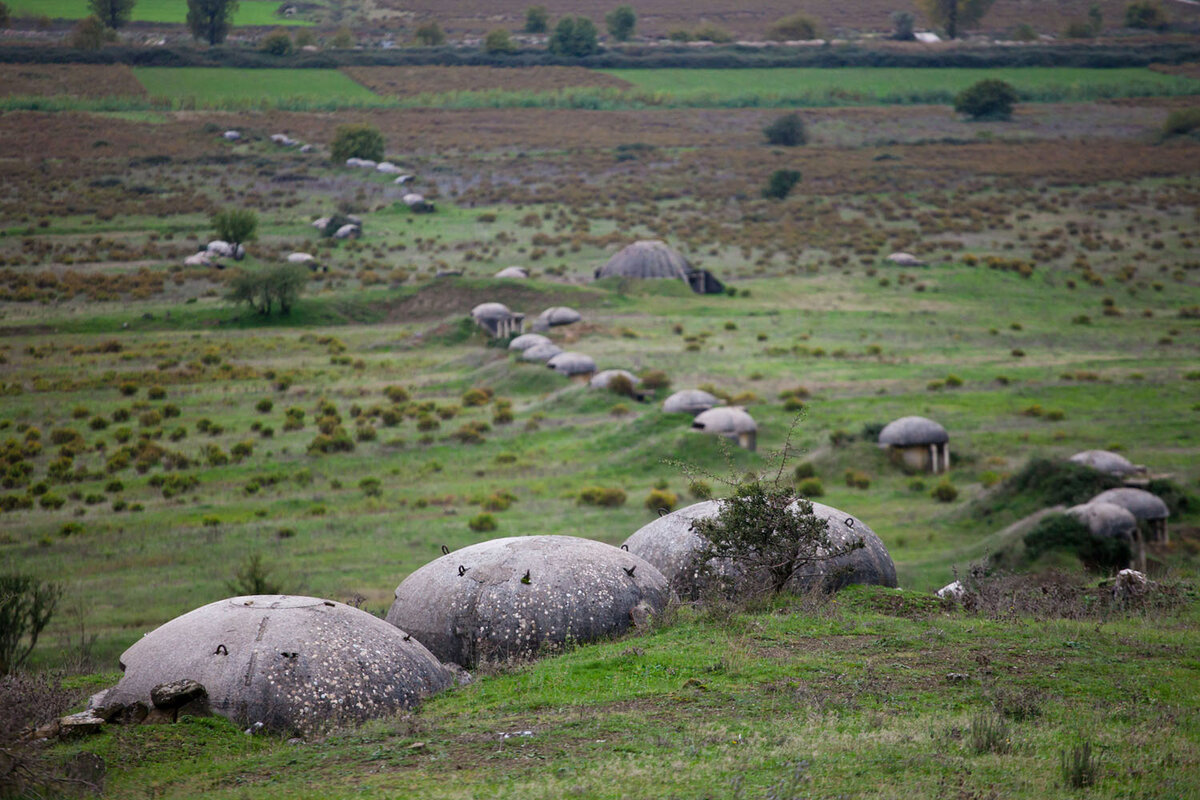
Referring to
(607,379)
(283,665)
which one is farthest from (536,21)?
(283,665)

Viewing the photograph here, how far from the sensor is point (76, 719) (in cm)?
995

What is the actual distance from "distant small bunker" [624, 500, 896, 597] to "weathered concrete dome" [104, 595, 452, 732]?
192 inches

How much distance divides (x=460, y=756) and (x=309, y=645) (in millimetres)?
2670

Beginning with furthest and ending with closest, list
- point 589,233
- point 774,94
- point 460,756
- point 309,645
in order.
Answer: point 774,94 → point 589,233 → point 309,645 → point 460,756

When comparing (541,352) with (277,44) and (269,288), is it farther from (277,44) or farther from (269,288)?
(277,44)

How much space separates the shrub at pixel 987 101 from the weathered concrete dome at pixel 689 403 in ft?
338

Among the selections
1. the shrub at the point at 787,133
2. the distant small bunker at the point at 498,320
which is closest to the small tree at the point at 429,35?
the shrub at the point at 787,133

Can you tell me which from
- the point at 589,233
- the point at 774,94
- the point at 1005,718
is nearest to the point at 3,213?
the point at 589,233

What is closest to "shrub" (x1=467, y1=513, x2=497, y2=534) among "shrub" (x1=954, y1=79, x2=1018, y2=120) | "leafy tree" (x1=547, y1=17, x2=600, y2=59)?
"shrub" (x1=954, y1=79, x2=1018, y2=120)

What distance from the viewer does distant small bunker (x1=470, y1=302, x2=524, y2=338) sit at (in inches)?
2283

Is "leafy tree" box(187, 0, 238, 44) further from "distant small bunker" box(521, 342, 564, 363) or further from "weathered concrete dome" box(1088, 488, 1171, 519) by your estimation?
"weathered concrete dome" box(1088, 488, 1171, 519)

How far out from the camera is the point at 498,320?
58.3 metres

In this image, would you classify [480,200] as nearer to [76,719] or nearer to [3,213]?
[3,213]

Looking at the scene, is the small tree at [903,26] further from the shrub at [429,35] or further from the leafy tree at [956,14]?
the shrub at [429,35]
